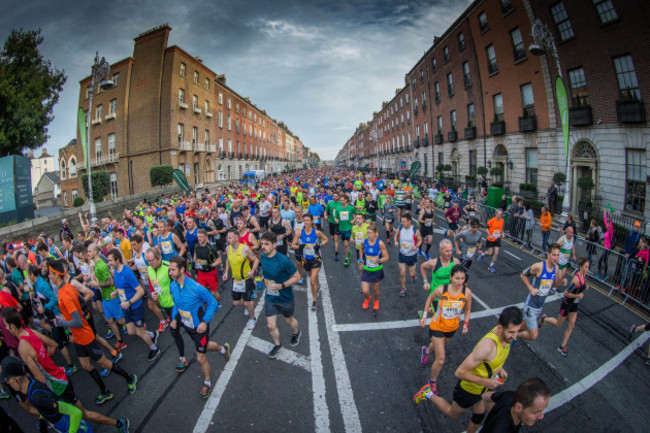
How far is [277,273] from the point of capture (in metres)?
4.96

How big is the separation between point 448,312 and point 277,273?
2.67 metres

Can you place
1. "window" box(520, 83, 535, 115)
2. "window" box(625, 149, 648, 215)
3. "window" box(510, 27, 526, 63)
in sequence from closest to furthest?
"window" box(625, 149, 648, 215), "window" box(520, 83, 535, 115), "window" box(510, 27, 526, 63)

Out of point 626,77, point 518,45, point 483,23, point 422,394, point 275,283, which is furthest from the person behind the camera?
point 483,23

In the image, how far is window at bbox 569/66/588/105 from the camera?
1453cm

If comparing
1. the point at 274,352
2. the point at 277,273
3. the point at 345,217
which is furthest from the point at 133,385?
the point at 345,217

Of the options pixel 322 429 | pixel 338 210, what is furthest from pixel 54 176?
pixel 322 429

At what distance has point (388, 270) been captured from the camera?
882 cm

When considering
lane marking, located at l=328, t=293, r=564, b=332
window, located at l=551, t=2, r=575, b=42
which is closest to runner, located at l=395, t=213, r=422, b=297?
lane marking, located at l=328, t=293, r=564, b=332

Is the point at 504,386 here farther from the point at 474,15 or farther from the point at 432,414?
the point at 474,15

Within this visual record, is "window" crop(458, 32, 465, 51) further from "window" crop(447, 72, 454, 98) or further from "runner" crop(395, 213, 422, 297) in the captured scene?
"runner" crop(395, 213, 422, 297)

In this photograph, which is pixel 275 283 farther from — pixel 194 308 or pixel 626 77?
pixel 626 77

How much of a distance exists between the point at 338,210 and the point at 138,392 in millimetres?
6788

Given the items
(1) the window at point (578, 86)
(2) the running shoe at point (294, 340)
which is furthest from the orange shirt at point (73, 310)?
(1) the window at point (578, 86)

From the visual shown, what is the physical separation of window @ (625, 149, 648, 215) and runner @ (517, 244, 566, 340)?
1112 centimetres
